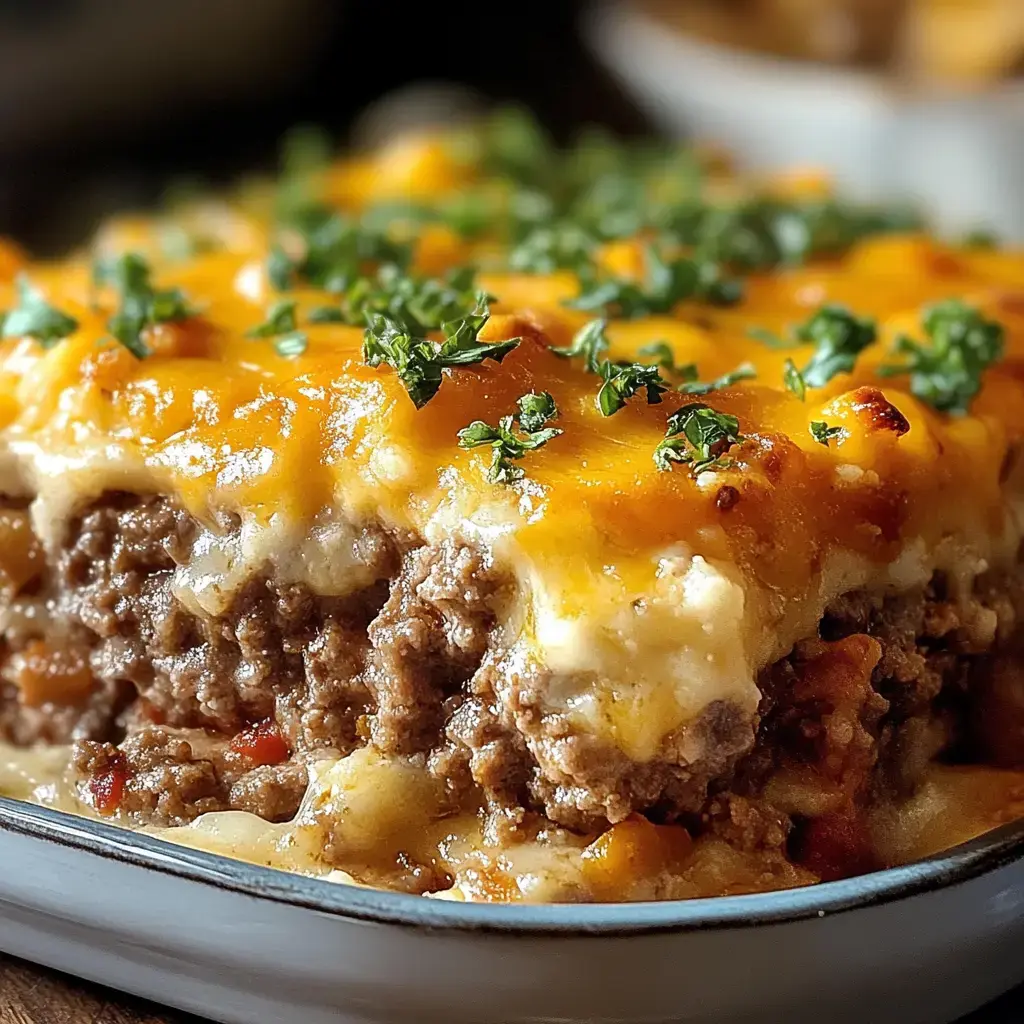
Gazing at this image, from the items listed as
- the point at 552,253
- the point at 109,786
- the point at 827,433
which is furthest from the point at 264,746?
the point at 552,253

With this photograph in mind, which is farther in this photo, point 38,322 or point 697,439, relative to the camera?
point 38,322

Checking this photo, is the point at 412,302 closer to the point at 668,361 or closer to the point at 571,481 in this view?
the point at 668,361

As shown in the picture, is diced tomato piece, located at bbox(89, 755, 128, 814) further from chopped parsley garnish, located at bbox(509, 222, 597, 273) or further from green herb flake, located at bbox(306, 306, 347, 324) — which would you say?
chopped parsley garnish, located at bbox(509, 222, 597, 273)

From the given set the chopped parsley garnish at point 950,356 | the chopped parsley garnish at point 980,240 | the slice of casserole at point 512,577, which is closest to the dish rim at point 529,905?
the slice of casserole at point 512,577

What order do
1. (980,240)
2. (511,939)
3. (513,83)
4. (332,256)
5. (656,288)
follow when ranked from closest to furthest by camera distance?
(511,939)
(656,288)
(332,256)
(980,240)
(513,83)

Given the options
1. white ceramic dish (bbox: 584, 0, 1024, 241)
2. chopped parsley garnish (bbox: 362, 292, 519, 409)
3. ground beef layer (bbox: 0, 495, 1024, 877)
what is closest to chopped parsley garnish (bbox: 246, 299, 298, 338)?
chopped parsley garnish (bbox: 362, 292, 519, 409)

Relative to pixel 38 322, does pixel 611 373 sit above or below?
above

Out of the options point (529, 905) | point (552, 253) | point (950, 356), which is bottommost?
point (529, 905)
